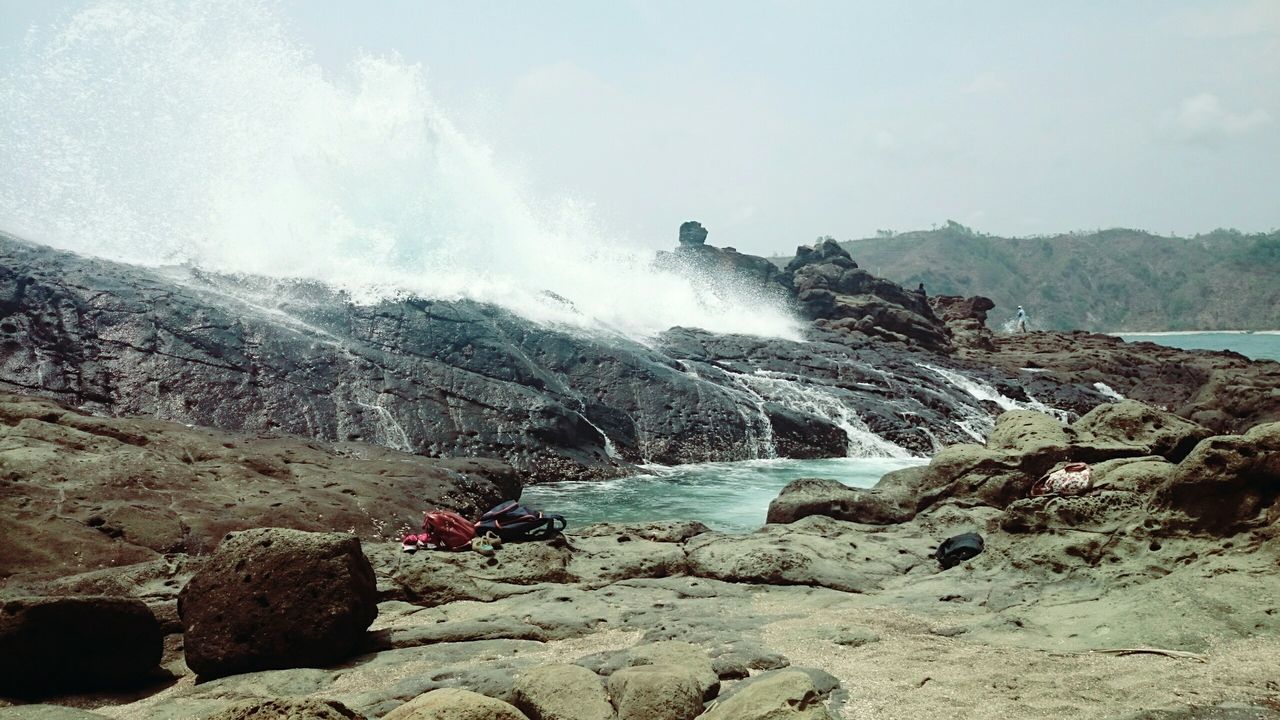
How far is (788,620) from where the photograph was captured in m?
5.16

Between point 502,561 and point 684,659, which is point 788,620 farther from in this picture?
point 502,561

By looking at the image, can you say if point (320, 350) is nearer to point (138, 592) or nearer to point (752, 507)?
point (752, 507)

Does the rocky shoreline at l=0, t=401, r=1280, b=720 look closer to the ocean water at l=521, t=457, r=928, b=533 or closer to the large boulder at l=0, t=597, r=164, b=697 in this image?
the large boulder at l=0, t=597, r=164, b=697

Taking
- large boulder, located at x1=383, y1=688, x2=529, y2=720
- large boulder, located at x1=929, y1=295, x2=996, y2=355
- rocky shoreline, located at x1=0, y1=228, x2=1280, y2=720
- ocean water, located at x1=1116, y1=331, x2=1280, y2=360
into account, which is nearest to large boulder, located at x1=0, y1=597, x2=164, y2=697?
rocky shoreline, located at x1=0, y1=228, x2=1280, y2=720

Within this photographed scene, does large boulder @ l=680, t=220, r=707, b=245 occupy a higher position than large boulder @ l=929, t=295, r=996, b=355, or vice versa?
large boulder @ l=680, t=220, r=707, b=245

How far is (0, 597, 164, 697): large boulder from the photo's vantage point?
163 inches

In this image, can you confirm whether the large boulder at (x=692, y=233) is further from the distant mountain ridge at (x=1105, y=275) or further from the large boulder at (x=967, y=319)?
the distant mountain ridge at (x=1105, y=275)

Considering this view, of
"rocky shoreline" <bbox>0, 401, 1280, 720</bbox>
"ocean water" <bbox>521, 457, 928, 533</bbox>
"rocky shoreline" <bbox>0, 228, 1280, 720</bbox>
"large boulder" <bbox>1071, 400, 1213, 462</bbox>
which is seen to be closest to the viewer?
"rocky shoreline" <bbox>0, 401, 1280, 720</bbox>

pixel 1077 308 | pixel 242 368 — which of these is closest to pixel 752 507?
pixel 242 368

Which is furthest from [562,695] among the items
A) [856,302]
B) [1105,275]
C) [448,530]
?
[1105,275]

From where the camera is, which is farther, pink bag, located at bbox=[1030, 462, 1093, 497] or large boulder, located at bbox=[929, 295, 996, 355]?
large boulder, located at bbox=[929, 295, 996, 355]

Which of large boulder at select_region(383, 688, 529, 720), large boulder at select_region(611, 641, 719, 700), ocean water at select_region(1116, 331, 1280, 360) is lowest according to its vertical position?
large boulder at select_region(611, 641, 719, 700)

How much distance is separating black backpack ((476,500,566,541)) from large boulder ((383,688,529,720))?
13.5 ft

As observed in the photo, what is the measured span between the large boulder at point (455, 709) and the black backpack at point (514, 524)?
4.13 metres
